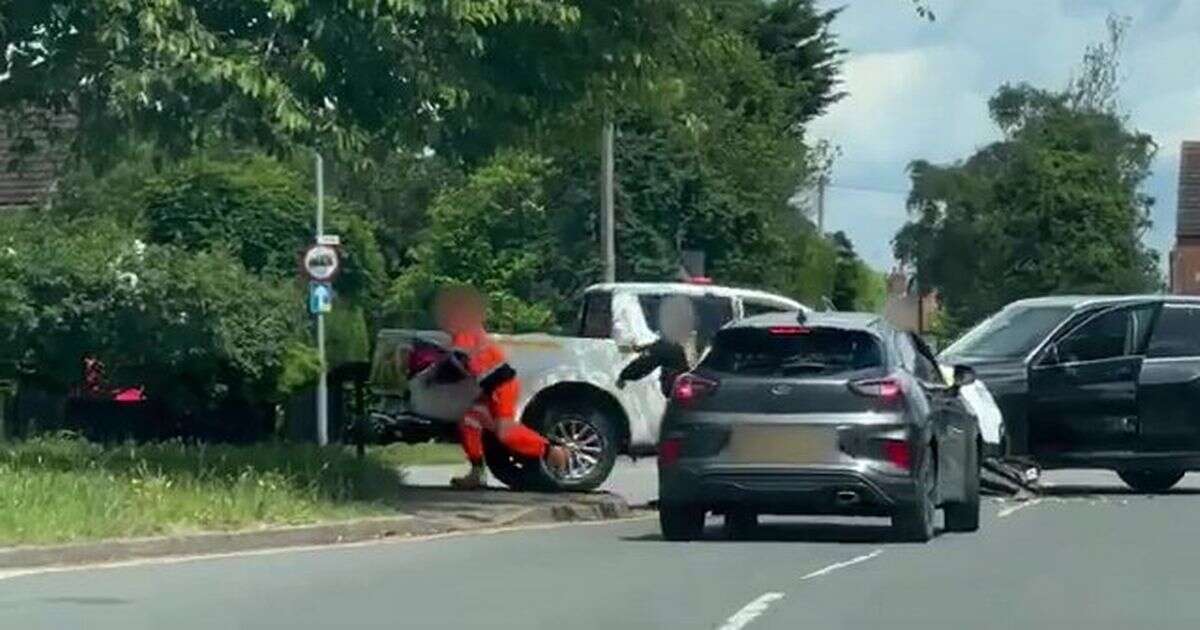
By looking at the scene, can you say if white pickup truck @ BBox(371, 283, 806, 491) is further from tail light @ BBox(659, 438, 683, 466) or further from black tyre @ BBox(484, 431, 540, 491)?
tail light @ BBox(659, 438, 683, 466)

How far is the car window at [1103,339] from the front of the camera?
24.9 meters

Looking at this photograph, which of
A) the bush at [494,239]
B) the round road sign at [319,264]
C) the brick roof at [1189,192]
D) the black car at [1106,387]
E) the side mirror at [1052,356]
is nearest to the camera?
the black car at [1106,387]

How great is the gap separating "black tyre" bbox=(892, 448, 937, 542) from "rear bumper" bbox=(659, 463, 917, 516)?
4.3 inches

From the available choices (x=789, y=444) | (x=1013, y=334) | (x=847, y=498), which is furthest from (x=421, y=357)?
(x=847, y=498)

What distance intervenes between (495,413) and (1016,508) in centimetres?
459

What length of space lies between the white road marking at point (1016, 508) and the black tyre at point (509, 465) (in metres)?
3.89

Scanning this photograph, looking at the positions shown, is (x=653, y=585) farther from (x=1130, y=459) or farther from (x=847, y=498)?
(x=1130, y=459)

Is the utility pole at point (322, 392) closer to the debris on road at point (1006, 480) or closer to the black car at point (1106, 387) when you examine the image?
the debris on road at point (1006, 480)

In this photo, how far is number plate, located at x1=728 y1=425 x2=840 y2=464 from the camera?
57.9 feet

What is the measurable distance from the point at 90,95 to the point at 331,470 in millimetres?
3318

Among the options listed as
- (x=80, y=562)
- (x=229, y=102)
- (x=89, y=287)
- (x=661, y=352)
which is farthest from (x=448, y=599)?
(x=89, y=287)

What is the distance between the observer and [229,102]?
18.7 meters

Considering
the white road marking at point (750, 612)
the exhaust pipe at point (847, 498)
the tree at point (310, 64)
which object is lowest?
the white road marking at point (750, 612)

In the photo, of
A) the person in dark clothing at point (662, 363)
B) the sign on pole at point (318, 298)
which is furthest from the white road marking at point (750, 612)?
the sign on pole at point (318, 298)
